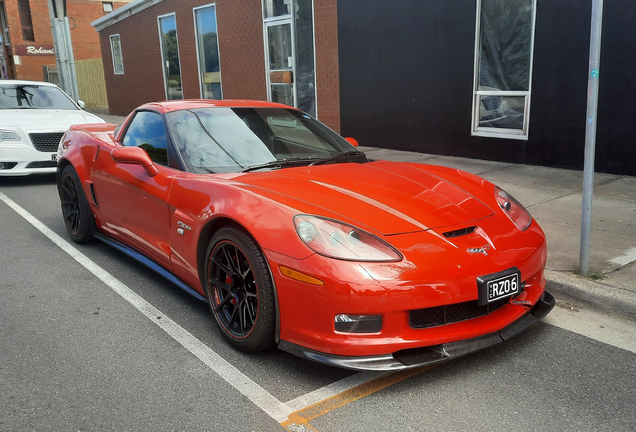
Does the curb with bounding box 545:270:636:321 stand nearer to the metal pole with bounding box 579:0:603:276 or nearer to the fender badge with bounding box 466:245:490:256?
the metal pole with bounding box 579:0:603:276

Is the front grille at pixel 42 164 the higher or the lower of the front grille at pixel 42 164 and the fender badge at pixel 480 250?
the lower

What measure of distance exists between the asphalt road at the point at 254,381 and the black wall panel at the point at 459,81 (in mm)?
4783

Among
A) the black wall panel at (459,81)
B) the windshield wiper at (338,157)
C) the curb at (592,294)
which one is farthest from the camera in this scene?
the black wall panel at (459,81)

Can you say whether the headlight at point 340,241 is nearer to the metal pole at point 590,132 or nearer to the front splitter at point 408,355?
the front splitter at point 408,355

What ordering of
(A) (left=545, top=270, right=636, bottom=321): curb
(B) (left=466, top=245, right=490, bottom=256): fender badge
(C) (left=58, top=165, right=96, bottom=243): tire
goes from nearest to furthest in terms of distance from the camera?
(B) (left=466, top=245, right=490, bottom=256): fender badge → (A) (left=545, top=270, right=636, bottom=321): curb → (C) (left=58, top=165, right=96, bottom=243): tire

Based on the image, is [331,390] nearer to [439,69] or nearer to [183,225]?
[183,225]

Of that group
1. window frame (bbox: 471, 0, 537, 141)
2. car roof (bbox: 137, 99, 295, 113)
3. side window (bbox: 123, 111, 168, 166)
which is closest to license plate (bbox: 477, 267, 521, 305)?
side window (bbox: 123, 111, 168, 166)

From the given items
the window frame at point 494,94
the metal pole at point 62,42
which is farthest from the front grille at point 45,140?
the metal pole at point 62,42

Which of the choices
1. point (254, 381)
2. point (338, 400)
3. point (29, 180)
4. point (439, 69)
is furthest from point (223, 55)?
point (338, 400)

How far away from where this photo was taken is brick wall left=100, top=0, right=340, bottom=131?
11.9 m

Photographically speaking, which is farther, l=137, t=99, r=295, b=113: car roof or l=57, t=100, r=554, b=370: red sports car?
l=137, t=99, r=295, b=113: car roof

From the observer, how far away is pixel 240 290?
3.20m

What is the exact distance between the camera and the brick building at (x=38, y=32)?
3909 centimetres

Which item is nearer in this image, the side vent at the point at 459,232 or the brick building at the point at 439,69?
the side vent at the point at 459,232
